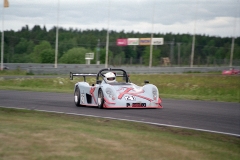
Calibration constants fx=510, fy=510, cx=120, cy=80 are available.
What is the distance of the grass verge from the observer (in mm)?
7719

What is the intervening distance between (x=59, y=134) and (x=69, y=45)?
110 meters

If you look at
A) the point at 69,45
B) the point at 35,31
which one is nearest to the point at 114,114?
the point at 69,45

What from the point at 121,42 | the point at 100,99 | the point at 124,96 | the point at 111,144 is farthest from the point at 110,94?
the point at 121,42

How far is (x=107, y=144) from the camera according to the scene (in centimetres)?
855

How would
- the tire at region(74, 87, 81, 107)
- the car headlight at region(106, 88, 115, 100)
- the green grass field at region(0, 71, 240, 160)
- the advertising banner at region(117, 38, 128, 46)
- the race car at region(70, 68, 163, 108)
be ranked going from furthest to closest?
1. the advertising banner at region(117, 38, 128, 46)
2. the tire at region(74, 87, 81, 107)
3. the car headlight at region(106, 88, 115, 100)
4. the race car at region(70, 68, 163, 108)
5. the green grass field at region(0, 71, 240, 160)

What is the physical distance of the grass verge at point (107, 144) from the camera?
7719 millimetres

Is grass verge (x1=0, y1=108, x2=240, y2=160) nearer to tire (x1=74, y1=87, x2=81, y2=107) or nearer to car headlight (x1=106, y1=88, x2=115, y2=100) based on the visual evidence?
car headlight (x1=106, y1=88, x2=115, y2=100)

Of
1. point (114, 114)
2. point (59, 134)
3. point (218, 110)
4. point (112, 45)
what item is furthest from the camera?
point (112, 45)

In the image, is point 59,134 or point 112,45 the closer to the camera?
point 59,134

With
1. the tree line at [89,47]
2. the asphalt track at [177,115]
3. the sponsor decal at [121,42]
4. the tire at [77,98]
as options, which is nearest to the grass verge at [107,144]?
the asphalt track at [177,115]

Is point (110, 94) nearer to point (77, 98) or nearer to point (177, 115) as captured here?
point (77, 98)

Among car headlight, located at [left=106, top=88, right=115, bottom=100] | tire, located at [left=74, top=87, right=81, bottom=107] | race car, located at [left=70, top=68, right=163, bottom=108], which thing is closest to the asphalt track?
tire, located at [left=74, top=87, right=81, bottom=107]

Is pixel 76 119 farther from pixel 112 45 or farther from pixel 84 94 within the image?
pixel 112 45

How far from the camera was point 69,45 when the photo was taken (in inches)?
4643
